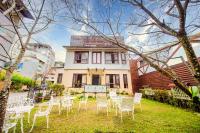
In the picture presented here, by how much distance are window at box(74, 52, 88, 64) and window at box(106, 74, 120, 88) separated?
158 inches

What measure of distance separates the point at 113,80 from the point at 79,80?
482 centimetres

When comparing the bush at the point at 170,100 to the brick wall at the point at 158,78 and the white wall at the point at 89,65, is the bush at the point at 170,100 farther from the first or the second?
the white wall at the point at 89,65

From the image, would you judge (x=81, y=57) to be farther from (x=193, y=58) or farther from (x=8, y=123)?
(x=193, y=58)

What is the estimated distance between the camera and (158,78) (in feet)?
45.3

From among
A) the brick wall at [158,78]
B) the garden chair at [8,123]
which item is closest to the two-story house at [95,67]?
the brick wall at [158,78]

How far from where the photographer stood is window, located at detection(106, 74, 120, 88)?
1791 cm

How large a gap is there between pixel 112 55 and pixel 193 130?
15458mm

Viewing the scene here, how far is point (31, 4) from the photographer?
13.1ft

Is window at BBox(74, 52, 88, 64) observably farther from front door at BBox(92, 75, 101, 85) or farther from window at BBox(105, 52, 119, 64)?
window at BBox(105, 52, 119, 64)

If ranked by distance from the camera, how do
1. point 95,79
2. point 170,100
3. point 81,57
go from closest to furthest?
point 170,100
point 95,79
point 81,57

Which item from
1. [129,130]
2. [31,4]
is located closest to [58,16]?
[31,4]

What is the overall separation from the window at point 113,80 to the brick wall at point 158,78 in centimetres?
315

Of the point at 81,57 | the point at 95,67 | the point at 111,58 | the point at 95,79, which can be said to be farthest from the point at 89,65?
the point at 111,58

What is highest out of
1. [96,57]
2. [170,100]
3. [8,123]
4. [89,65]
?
[96,57]
